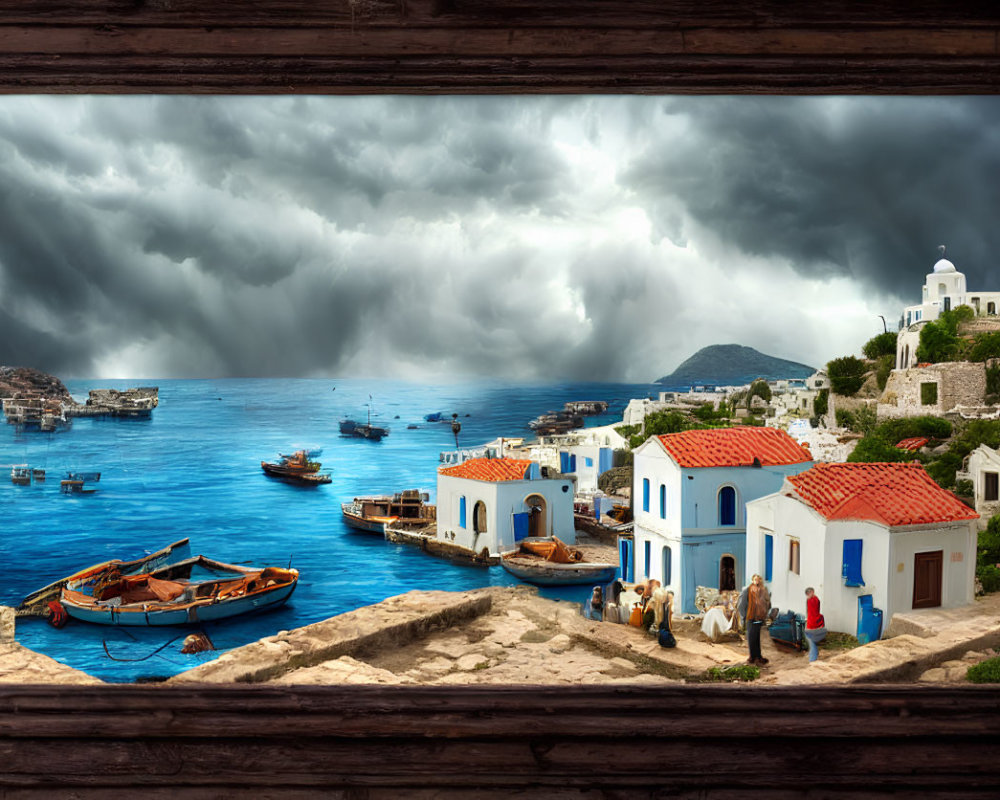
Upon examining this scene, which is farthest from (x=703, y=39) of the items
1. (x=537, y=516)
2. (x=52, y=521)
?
(x=52, y=521)

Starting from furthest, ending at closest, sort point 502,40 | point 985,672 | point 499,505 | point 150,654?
point 499,505
point 150,654
point 985,672
point 502,40

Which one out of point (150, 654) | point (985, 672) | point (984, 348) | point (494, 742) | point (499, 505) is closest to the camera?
point (494, 742)

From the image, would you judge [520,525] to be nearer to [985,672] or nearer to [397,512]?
[397,512]

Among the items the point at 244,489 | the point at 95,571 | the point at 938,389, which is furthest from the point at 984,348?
the point at 95,571

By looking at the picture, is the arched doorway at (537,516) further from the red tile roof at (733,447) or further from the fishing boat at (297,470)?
the fishing boat at (297,470)

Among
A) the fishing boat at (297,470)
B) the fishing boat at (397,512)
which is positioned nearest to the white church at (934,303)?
the fishing boat at (397,512)

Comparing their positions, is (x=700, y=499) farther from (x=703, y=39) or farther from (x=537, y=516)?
(x=703, y=39)

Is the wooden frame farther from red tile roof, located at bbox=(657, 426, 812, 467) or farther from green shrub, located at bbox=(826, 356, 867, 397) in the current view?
green shrub, located at bbox=(826, 356, 867, 397)
